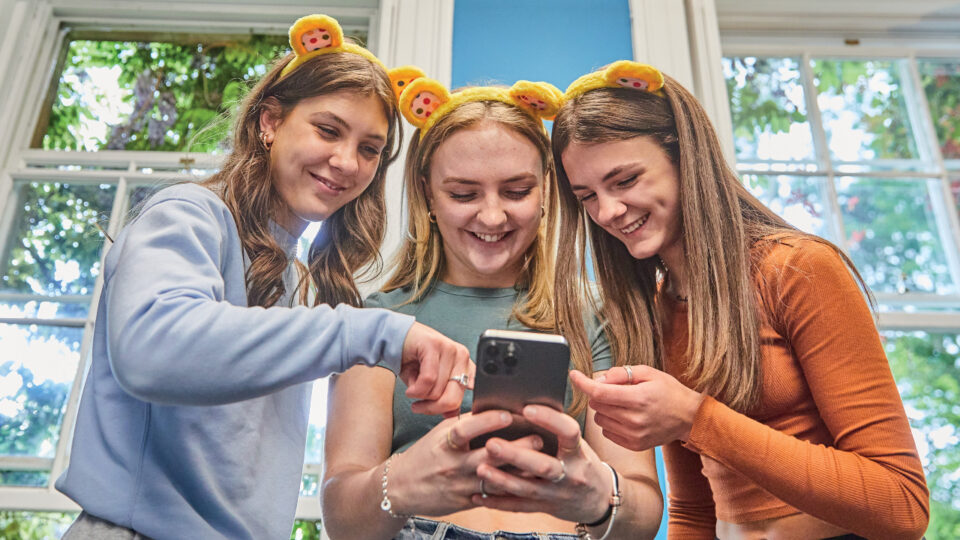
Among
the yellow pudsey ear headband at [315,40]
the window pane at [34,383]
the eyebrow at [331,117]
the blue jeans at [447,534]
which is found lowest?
the blue jeans at [447,534]

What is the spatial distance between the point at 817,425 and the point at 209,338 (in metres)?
0.86

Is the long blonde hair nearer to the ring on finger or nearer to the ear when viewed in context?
the ear

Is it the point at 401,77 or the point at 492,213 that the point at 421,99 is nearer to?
the point at 401,77

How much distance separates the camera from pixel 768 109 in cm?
240

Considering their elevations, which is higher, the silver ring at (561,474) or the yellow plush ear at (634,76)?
the yellow plush ear at (634,76)

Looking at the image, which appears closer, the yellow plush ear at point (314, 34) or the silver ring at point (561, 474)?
the silver ring at point (561, 474)

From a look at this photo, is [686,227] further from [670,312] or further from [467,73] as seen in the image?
[467,73]

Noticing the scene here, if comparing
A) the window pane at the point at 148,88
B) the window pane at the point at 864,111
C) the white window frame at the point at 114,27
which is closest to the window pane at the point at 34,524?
the white window frame at the point at 114,27

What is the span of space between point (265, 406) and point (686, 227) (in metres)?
0.71

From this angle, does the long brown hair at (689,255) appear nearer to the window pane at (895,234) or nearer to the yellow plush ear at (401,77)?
the yellow plush ear at (401,77)

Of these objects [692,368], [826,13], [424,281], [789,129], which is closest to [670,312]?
[692,368]

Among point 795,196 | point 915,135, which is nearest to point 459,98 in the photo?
point 795,196

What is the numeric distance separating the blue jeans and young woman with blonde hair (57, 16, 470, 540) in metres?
0.17

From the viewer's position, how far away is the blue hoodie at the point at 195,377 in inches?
30.3
